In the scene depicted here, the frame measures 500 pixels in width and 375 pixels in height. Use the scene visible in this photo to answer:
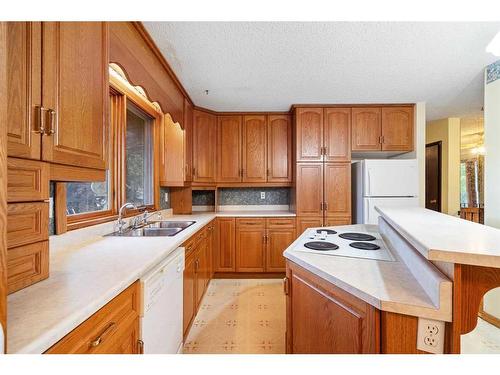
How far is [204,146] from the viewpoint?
130 inches

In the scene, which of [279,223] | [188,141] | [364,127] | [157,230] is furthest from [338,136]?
[157,230]

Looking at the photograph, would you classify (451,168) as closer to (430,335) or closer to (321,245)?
(321,245)

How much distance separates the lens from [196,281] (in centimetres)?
215

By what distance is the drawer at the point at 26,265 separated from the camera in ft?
2.52

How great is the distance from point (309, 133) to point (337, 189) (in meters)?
0.84

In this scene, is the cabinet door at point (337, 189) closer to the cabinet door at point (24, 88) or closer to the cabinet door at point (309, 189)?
the cabinet door at point (309, 189)

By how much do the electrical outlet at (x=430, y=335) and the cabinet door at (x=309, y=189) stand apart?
235 cm

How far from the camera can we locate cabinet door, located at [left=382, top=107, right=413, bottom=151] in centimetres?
306

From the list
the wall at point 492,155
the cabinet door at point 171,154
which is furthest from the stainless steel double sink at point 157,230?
the wall at point 492,155

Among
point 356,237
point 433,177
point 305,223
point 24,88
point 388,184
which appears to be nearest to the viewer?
point 24,88

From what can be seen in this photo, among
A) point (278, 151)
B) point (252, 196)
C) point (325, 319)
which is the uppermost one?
point (278, 151)

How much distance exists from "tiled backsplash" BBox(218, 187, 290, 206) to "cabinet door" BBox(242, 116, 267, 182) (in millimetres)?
369

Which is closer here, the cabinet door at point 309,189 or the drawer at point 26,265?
the drawer at point 26,265
